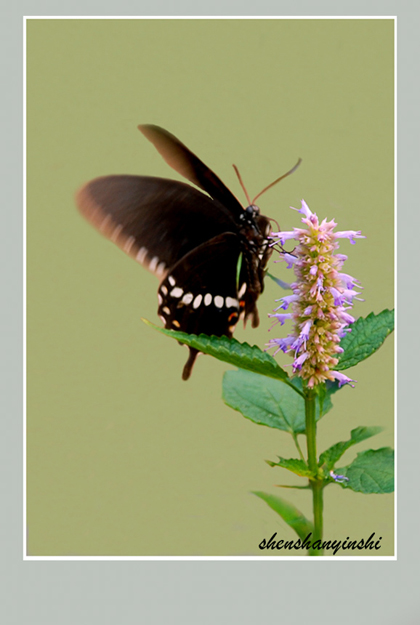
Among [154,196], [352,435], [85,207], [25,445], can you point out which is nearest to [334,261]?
[352,435]

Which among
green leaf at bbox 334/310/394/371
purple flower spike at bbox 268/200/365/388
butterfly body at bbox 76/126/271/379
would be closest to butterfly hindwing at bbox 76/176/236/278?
butterfly body at bbox 76/126/271/379

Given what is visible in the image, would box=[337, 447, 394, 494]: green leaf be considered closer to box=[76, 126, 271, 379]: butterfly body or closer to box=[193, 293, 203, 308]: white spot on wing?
box=[76, 126, 271, 379]: butterfly body

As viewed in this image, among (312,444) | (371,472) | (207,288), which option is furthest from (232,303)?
(371,472)

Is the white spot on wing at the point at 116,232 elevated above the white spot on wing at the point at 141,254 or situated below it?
above

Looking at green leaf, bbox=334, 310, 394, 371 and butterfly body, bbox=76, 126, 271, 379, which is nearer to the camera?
green leaf, bbox=334, 310, 394, 371

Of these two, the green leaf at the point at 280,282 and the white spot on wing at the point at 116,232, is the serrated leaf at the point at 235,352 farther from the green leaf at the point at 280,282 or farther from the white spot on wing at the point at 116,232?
the white spot on wing at the point at 116,232

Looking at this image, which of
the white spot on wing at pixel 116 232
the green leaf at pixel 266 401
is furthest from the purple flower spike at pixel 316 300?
the white spot on wing at pixel 116 232

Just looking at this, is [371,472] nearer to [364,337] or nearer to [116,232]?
[364,337]
